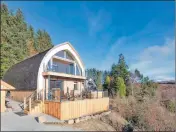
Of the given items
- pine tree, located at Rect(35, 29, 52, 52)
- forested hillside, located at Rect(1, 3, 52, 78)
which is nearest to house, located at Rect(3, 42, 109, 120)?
forested hillside, located at Rect(1, 3, 52, 78)

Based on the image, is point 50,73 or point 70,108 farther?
point 50,73

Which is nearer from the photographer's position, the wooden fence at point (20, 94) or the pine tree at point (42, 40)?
the wooden fence at point (20, 94)

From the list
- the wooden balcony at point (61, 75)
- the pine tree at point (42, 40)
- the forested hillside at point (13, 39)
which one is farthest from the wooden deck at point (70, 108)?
the pine tree at point (42, 40)

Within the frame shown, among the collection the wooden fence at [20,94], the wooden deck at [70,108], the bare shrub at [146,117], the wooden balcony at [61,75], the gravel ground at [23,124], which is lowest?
the bare shrub at [146,117]

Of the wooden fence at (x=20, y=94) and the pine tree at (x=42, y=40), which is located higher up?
the pine tree at (x=42, y=40)

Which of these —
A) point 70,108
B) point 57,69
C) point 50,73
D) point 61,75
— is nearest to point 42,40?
point 57,69

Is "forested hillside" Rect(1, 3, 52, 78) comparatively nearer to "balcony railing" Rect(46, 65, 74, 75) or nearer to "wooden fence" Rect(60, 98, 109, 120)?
"balcony railing" Rect(46, 65, 74, 75)

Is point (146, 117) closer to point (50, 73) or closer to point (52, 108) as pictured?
point (52, 108)

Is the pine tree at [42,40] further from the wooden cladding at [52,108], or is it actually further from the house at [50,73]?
the wooden cladding at [52,108]

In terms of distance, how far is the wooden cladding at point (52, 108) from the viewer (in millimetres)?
10703

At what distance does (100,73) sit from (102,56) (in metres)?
5.77

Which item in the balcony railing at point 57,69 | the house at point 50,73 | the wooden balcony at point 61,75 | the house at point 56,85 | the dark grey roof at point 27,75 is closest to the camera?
the house at point 56,85

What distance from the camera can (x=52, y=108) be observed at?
437 inches

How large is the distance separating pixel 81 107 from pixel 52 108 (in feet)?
6.52
